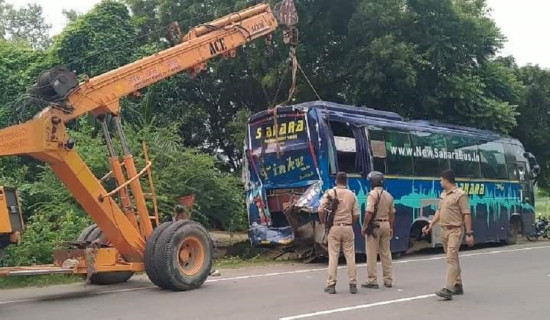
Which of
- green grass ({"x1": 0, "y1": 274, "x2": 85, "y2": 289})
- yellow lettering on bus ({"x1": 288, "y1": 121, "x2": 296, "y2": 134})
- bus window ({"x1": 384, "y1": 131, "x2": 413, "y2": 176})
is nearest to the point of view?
green grass ({"x1": 0, "y1": 274, "x2": 85, "y2": 289})

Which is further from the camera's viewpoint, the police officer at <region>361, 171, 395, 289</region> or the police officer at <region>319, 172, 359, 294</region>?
the police officer at <region>361, 171, 395, 289</region>

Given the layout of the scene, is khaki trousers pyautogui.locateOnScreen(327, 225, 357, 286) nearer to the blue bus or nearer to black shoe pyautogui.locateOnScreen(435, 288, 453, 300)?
black shoe pyautogui.locateOnScreen(435, 288, 453, 300)

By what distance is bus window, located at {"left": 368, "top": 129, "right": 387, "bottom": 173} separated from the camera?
15109 millimetres

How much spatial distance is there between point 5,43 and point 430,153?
15434mm

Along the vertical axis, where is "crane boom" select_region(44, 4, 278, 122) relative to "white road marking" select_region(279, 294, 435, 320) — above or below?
above

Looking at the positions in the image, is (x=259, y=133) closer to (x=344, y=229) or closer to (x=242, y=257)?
(x=242, y=257)

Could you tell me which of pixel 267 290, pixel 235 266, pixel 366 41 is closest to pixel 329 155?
pixel 235 266

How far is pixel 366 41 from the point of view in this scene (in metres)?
20.0

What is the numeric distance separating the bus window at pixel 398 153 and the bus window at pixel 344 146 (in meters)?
1.07

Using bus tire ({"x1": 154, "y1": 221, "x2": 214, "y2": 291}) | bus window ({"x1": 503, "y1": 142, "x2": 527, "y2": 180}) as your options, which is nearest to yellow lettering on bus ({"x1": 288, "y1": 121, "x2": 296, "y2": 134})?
bus tire ({"x1": 154, "y1": 221, "x2": 214, "y2": 291})

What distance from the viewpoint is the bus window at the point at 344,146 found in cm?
1459

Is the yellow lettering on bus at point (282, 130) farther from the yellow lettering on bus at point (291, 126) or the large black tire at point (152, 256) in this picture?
the large black tire at point (152, 256)

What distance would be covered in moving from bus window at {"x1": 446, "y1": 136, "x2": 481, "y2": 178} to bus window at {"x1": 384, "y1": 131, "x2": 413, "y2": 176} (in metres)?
1.95

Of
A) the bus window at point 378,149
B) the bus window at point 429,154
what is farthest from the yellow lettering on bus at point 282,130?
the bus window at point 429,154
